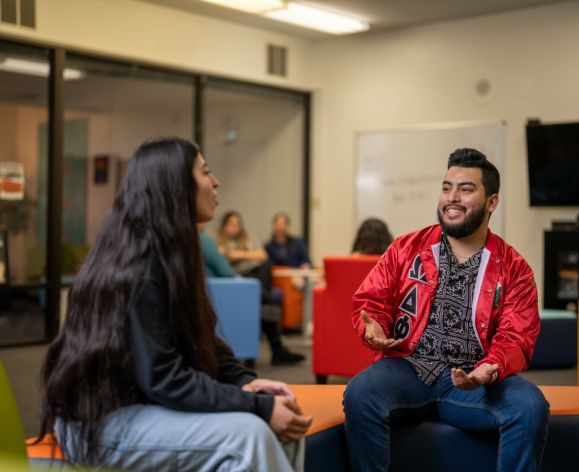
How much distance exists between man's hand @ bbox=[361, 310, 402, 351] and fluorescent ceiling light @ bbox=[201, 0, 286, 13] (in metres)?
4.58

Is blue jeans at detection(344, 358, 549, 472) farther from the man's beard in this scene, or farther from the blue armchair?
the blue armchair

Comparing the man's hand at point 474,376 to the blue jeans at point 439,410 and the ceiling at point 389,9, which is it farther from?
the ceiling at point 389,9

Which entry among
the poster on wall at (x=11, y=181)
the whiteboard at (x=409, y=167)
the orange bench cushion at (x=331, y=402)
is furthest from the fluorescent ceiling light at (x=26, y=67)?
the orange bench cushion at (x=331, y=402)

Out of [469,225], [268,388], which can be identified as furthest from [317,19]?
[268,388]

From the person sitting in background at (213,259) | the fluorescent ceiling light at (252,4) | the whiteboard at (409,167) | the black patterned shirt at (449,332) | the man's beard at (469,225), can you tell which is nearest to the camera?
the black patterned shirt at (449,332)

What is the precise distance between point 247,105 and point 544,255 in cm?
323

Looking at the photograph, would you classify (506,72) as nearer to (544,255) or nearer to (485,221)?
(544,255)

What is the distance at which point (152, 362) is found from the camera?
1.91 m

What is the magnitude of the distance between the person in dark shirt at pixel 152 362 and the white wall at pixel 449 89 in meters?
5.46

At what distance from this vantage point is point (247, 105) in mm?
8289

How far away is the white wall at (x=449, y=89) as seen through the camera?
698cm

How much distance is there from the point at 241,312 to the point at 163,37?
9.28 feet

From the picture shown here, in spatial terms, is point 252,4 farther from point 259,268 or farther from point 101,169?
point 259,268

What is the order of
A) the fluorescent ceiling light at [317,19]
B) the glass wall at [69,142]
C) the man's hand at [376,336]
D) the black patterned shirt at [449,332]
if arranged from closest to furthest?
the man's hand at [376,336] < the black patterned shirt at [449,332] < the glass wall at [69,142] < the fluorescent ceiling light at [317,19]
